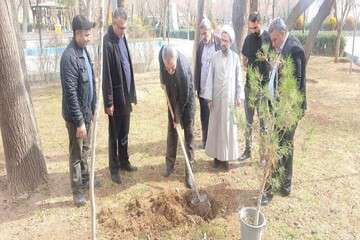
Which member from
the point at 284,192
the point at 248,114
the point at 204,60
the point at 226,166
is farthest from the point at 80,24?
the point at 284,192

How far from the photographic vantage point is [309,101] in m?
8.34

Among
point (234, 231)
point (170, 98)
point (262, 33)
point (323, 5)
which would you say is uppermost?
point (323, 5)

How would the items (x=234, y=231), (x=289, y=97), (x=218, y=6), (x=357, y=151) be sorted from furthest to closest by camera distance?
(x=218, y=6) → (x=357, y=151) → (x=234, y=231) → (x=289, y=97)

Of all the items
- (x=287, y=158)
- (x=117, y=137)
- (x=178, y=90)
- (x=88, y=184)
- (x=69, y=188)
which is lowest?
(x=69, y=188)

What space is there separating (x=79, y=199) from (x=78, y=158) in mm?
465

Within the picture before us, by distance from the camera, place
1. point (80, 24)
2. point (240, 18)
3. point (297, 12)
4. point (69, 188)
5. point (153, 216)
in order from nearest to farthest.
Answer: point (80, 24), point (153, 216), point (69, 188), point (240, 18), point (297, 12)

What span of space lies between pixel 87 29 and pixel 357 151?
428cm

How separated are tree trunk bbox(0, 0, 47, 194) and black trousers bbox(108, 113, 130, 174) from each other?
33.0 inches

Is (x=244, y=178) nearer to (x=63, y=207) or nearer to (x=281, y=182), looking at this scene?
(x=281, y=182)

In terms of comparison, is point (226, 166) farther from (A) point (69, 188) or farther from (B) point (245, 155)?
(A) point (69, 188)

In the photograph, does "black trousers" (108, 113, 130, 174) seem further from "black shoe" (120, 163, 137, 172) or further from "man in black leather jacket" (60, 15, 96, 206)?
"man in black leather jacket" (60, 15, 96, 206)

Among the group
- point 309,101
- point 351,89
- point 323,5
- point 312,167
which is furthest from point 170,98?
point 351,89

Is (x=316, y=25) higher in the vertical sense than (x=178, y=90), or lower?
higher

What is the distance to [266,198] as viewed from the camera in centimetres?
388
